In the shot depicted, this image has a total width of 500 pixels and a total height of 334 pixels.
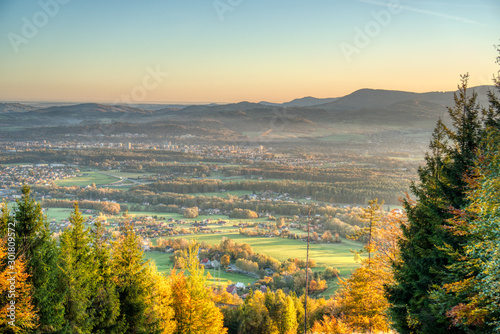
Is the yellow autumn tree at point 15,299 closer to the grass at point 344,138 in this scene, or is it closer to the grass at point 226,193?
the grass at point 226,193

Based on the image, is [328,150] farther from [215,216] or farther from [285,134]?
[215,216]

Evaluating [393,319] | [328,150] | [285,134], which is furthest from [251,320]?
[285,134]

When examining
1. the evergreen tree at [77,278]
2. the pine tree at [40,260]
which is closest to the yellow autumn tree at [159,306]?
the evergreen tree at [77,278]

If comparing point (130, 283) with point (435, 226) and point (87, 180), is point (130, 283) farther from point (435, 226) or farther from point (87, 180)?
point (87, 180)

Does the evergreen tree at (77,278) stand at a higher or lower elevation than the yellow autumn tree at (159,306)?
higher

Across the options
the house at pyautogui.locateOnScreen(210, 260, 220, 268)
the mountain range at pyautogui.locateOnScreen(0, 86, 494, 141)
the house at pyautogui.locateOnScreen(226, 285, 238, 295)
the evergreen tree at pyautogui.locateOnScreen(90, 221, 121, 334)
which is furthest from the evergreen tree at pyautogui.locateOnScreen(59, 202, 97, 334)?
the mountain range at pyautogui.locateOnScreen(0, 86, 494, 141)

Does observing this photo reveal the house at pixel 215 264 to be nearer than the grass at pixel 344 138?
Yes
